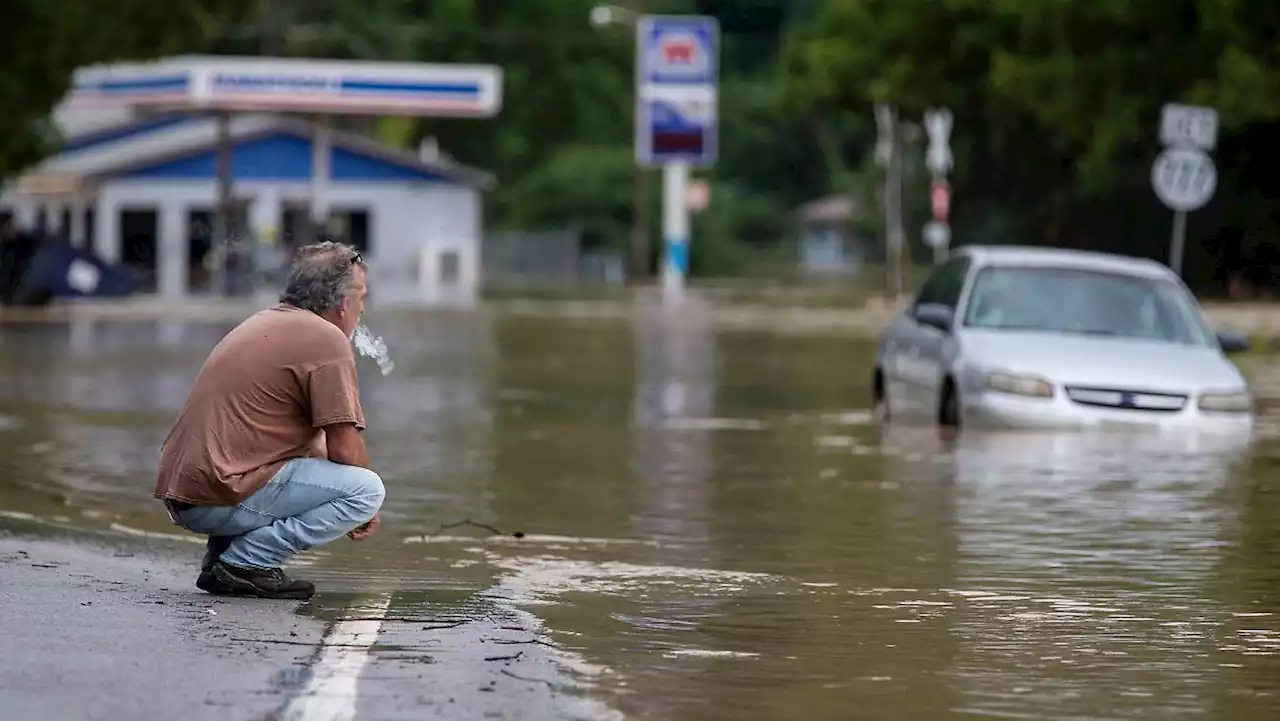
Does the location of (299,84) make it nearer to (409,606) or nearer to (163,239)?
(163,239)

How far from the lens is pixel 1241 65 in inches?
1602

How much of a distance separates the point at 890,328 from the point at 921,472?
17.1 feet

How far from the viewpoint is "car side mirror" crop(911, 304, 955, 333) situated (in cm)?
1927

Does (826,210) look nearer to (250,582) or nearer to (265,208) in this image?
(265,208)

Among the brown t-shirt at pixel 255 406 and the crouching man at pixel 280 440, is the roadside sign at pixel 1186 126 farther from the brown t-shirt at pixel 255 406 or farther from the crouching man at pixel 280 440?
the brown t-shirt at pixel 255 406

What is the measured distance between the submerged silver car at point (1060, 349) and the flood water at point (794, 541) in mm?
247

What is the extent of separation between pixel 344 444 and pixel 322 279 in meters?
0.63

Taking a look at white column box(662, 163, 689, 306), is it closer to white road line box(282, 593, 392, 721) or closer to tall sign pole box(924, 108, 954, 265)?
tall sign pole box(924, 108, 954, 265)

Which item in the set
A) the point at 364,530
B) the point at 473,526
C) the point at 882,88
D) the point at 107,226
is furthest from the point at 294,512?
the point at 107,226

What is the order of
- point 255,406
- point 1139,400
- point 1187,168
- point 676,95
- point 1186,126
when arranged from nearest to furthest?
point 255,406 < point 1139,400 < point 1186,126 < point 1187,168 < point 676,95

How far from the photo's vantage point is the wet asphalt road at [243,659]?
7.74 m

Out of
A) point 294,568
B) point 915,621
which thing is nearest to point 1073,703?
point 915,621

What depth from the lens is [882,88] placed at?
6169 cm

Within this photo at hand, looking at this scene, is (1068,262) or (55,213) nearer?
(1068,262)
